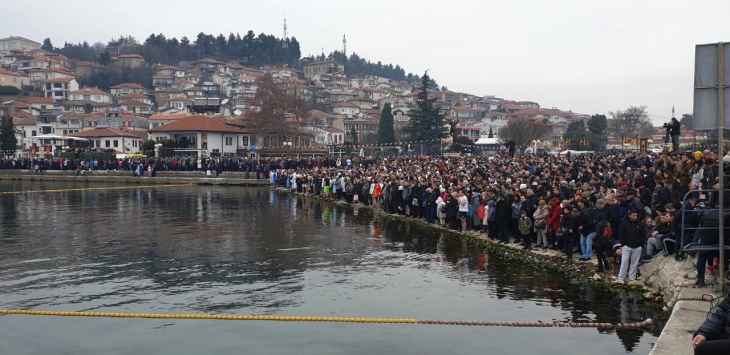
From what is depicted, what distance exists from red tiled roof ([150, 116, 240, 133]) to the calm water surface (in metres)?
46.9

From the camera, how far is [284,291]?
42.1 feet

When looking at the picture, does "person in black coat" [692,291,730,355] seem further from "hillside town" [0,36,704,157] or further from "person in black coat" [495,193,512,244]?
"hillside town" [0,36,704,157]

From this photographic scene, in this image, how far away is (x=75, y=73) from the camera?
511 ft

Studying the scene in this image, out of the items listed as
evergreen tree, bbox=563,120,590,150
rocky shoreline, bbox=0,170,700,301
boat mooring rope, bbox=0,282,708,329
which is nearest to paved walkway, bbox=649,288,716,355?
boat mooring rope, bbox=0,282,708,329

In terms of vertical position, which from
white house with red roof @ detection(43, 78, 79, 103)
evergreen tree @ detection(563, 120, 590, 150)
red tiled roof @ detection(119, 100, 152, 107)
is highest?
white house with red roof @ detection(43, 78, 79, 103)

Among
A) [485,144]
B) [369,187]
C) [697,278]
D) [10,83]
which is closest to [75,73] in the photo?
[10,83]

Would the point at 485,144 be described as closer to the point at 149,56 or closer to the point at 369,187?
the point at 369,187

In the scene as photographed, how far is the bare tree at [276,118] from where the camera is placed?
69562 millimetres

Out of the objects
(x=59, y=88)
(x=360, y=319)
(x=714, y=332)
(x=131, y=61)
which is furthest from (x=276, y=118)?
(x=131, y=61)

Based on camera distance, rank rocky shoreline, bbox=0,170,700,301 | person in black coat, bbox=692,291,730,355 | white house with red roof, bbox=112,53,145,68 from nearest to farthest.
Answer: person in black coat, bbox=692,291,730,355
rocky shoreline, bbox=0,170,700,301
white house with red roof, bbox=112,53,145,68

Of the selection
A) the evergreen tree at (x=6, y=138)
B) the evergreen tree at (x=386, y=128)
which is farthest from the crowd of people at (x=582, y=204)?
the evergreen tree at (x=6, y=138)

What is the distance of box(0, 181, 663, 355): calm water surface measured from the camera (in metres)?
9.71

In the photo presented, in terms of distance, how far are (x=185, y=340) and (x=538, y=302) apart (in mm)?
6406

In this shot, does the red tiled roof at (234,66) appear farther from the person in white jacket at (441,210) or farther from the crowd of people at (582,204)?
the person in white jacket at (441,210)
